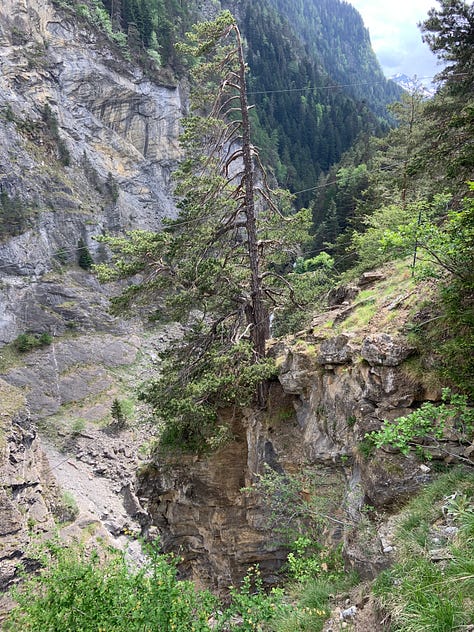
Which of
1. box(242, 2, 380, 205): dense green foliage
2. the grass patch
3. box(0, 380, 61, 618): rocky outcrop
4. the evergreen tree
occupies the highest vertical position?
box(242, 2, 380, 205): dense green foliage

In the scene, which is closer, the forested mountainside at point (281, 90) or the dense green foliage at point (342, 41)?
the forested mountainside at point (281, 90)

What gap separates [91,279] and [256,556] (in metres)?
36.2

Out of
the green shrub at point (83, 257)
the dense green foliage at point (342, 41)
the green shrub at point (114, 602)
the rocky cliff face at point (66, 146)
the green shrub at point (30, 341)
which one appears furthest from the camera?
the dense green foliage at point (342, 41)

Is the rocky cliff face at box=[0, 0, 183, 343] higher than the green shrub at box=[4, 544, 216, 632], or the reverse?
the rocky cliff face at box=[0, 0, 183, 343]

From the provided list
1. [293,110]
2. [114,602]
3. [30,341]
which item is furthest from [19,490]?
[293,110]

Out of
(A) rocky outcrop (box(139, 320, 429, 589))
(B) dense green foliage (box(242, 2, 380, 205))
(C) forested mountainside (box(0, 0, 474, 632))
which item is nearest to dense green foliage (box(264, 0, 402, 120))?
(B) dense green foliage (box(242, 2, 380, 205))

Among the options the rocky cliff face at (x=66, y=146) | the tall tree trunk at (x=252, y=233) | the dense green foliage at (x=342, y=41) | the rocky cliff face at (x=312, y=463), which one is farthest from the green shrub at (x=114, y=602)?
the dense green foliage at (x=342, y=41)

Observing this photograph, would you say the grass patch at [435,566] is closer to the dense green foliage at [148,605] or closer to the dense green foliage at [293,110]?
the dense green foliage at [148,605]

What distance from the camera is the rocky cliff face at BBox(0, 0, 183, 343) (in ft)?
124

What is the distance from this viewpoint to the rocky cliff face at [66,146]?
37.8 m

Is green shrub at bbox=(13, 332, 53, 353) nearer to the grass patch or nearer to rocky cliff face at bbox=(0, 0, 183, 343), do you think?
rocky cliff face at bbox=(0, 0, 183, 343)

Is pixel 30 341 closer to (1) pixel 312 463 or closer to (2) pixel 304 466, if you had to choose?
(2) pixel 304 466

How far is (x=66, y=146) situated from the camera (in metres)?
44.6

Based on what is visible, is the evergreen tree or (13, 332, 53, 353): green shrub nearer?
the evergreen tree
